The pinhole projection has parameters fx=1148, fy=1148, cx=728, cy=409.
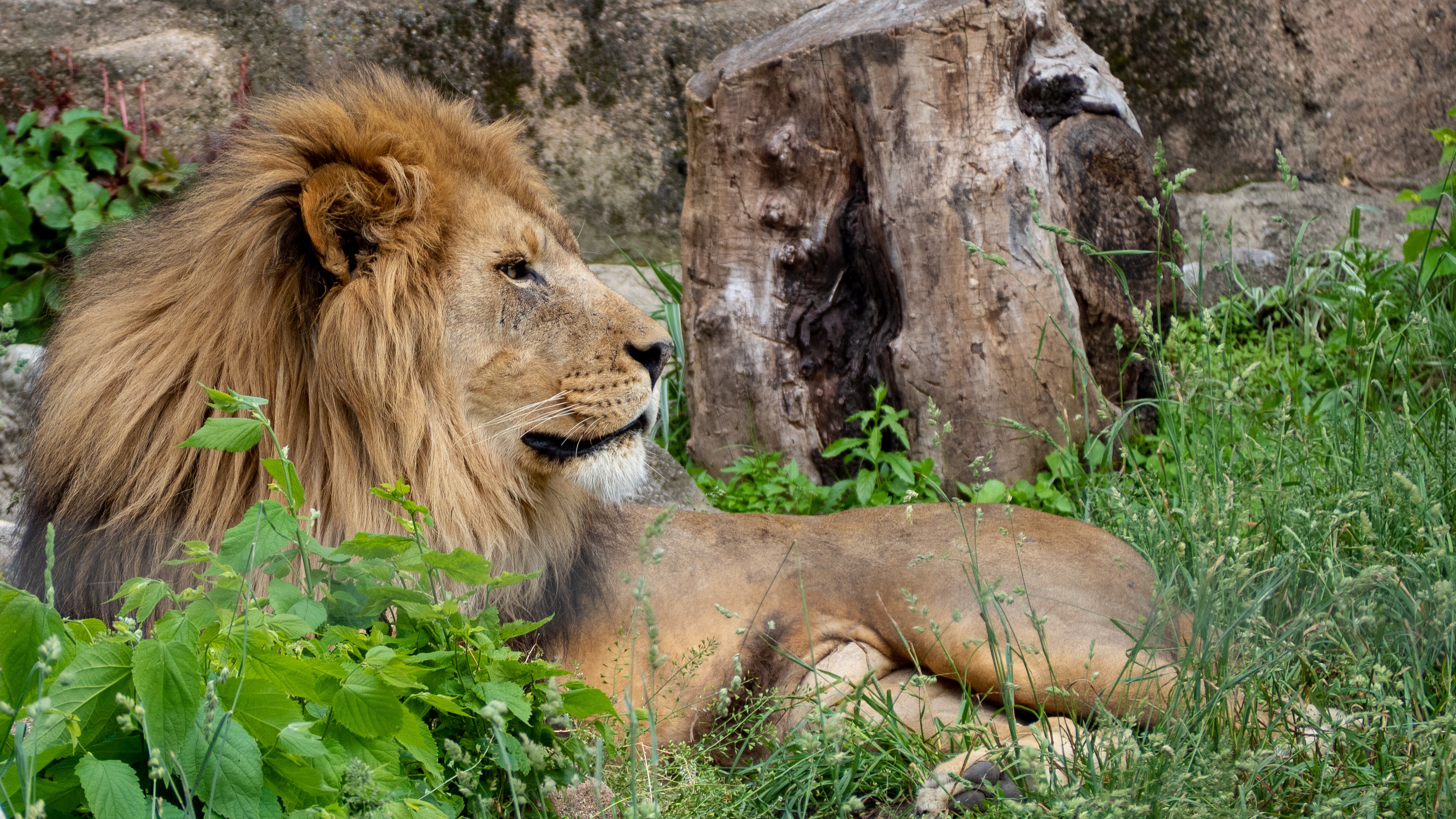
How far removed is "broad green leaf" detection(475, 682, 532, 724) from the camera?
1.68 metres

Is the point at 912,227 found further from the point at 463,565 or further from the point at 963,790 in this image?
the point at 463,565

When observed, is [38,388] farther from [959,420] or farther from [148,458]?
[959,420]

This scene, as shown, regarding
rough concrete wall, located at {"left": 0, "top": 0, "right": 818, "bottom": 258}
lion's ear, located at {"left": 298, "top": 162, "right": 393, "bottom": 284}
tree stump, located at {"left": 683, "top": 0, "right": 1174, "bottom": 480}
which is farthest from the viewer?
rough concrete wall, located at {"left": 0, "top": 0, "right": 818, "bottom": 258}

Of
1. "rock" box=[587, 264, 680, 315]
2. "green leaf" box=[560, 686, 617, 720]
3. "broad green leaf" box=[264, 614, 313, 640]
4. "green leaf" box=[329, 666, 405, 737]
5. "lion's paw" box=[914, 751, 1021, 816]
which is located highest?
A: "broad green leaf" box=[264, 614, 313, 640]

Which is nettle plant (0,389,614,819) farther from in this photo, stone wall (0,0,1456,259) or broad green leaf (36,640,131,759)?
stone wall (0,0,1456,259)

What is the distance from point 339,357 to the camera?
2.28m

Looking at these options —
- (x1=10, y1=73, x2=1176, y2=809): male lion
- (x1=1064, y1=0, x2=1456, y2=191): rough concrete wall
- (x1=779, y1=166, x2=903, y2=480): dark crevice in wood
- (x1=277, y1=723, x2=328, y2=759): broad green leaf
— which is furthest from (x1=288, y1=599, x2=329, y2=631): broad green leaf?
(x1=1064, y1=0, x2=1456, y2=191): rough concrete wall

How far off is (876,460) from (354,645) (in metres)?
2.65

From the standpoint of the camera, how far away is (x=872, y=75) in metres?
3.98

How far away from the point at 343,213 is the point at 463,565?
33.9 inches

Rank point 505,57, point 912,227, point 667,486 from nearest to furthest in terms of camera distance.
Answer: point 912,227 → point 667,486 → point 505,57

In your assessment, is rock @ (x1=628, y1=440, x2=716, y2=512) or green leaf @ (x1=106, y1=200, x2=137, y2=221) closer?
rock @ (x1=628, y1=440, x2=716, y2=512)

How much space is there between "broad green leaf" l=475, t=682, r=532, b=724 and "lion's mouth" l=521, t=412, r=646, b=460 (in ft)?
2.58

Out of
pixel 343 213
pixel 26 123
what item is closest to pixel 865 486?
pixel 343 213
